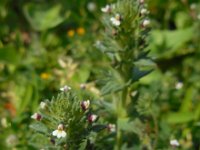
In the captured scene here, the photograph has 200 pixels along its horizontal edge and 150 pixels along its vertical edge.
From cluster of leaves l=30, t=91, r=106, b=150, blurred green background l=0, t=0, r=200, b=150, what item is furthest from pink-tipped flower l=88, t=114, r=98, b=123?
blurred green background l=0, t=0, r=200, b=150

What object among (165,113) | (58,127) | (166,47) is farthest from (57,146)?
(166,47)

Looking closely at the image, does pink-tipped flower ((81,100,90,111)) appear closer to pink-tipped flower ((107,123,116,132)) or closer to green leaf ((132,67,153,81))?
pink-tipped flower ((107,123,116,132))

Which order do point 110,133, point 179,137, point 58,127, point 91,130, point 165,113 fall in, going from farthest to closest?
point 165,113 → point 179,137 → point 110,133 → point 91,130 → point 58,127

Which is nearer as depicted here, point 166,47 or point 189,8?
point 166,47

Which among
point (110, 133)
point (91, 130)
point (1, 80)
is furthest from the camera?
point (1, 80)

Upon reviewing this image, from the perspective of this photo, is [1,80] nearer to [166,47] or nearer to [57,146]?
[166,47]

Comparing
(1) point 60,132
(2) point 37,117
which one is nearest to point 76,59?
(2) point 37,117

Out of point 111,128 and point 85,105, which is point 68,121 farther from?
point 111,128

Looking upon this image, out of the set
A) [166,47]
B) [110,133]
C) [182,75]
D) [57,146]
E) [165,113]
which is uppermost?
[166,47]

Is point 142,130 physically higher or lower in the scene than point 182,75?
lower
